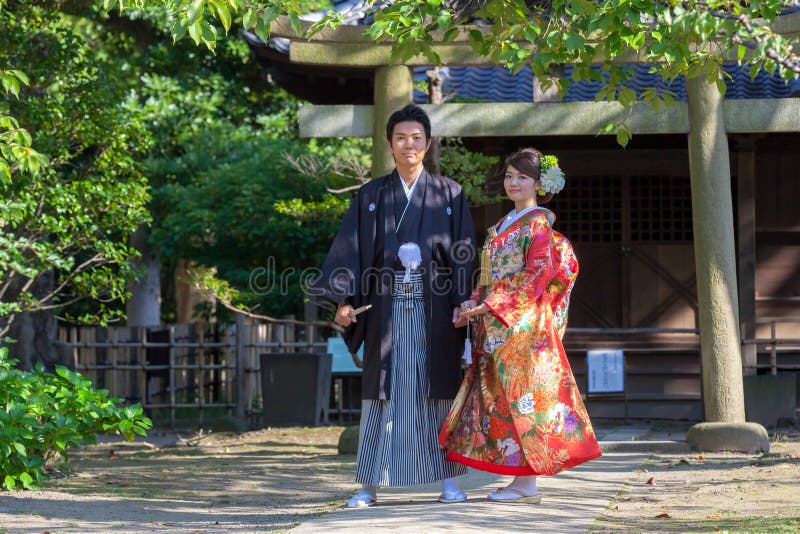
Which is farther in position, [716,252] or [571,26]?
[716,252]

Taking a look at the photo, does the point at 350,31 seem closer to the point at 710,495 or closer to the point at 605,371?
the point at 710,495

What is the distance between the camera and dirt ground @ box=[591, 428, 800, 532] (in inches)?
183

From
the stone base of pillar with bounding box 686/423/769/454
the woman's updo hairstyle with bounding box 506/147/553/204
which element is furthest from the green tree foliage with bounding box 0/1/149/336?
the stone base of pillar with bounding box 686/423/769/454

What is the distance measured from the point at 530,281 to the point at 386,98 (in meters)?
2.90

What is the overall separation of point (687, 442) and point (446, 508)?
353 centimetres

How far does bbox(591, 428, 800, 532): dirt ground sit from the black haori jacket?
44.9 inches

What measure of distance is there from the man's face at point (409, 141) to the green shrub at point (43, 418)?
2.36 m

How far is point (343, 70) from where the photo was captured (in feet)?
26.0

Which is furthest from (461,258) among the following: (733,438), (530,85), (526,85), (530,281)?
(530,85)

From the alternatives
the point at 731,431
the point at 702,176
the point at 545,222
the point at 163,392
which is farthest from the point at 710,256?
the point at 163,392

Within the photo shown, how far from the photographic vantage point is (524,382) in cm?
506

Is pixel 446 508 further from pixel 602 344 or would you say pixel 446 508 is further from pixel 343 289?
pixel 602 344

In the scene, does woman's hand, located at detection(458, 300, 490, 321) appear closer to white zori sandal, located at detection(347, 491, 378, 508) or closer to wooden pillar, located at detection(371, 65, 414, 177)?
white zori sandal, located at detection(347, 491, 378, 508)

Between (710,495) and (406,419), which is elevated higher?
(406,419)
